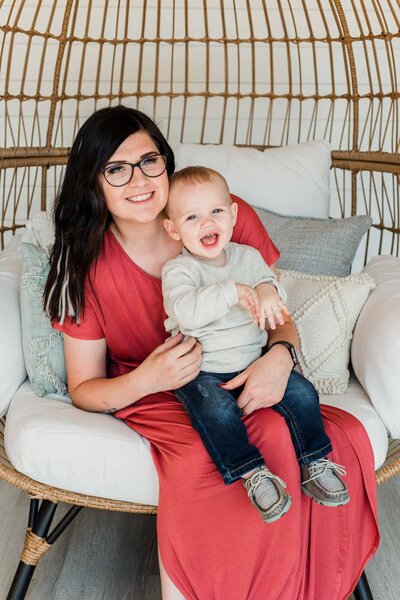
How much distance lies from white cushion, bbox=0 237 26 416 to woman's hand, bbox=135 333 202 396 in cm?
36

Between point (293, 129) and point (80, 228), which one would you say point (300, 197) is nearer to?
point (80, 228)

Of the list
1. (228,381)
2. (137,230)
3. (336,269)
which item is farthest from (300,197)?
(228,381)

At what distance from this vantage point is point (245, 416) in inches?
59.8

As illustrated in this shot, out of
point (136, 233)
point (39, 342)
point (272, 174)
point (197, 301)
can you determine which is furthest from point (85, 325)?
point (272, 174)

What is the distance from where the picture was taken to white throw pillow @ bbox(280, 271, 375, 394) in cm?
184

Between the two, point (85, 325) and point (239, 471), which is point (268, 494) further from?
point (85, 325)

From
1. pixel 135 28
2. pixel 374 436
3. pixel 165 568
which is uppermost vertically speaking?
pixel 135 28

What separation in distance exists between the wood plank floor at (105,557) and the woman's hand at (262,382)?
611 millimetres

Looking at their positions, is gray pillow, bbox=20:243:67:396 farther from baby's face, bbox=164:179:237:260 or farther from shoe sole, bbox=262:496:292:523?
shoe sole, bbox=262:496:292:523

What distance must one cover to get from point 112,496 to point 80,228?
2.01 feet

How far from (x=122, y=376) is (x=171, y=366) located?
14 cm

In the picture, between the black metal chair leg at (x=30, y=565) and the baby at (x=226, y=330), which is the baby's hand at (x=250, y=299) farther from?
the black metal chair leg at (x=30, y=565)

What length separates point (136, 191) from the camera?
1654mm

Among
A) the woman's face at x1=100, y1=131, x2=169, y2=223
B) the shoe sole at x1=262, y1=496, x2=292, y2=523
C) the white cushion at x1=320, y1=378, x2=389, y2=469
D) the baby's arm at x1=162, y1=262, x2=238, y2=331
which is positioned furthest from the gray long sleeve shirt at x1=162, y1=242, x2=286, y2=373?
the shoe sole at x1=262, y1=496, x2=292, y2=523
